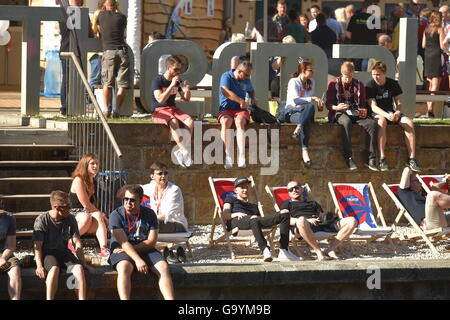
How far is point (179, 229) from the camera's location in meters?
13.9

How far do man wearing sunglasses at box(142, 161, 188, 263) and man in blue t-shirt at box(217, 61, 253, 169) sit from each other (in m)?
1.83

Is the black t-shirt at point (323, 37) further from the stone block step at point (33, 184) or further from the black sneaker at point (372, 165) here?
the stone block step at point (33, 184)

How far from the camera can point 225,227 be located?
14.4m

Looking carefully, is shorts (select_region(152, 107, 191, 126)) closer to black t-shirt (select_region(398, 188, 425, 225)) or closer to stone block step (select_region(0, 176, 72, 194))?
stone block step (select_region(0, 176, 72, 194))

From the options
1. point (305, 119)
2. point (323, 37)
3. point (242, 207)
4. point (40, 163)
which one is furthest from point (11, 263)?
point (323, 37)

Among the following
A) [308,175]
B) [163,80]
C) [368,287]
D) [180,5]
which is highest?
[180,5]

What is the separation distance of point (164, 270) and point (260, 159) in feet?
14.3

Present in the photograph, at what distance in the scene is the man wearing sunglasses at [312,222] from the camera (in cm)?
1421

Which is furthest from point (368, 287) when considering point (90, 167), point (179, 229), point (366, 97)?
point (366, 97)

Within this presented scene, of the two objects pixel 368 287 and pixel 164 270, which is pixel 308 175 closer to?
pixel 368 287

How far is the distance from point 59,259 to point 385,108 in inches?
239

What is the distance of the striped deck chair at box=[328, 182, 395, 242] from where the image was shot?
14930mm

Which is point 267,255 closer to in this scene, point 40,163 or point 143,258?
point 143,258
